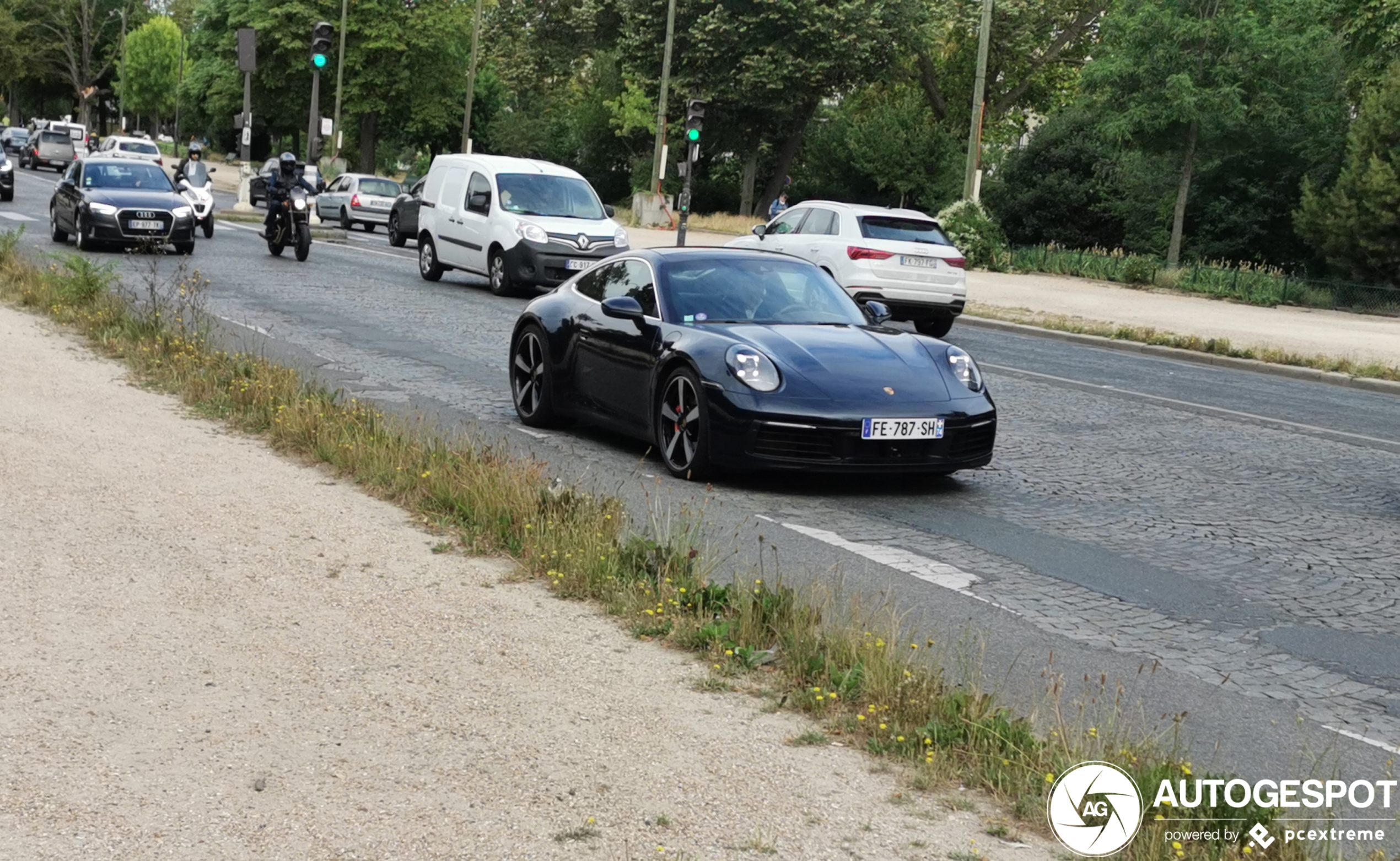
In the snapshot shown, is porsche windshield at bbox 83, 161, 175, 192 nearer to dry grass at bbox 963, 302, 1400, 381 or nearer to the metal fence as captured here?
dry grass at bbox 963, 302, 1400, 381

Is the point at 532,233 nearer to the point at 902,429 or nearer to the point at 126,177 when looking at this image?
the point at 126,177

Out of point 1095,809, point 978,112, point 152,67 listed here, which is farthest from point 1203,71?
point 152,67

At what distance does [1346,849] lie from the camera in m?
4.17

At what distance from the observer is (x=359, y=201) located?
43.2 m

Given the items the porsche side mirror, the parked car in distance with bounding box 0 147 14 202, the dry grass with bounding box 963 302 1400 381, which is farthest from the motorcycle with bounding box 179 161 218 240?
the porsche side mirror

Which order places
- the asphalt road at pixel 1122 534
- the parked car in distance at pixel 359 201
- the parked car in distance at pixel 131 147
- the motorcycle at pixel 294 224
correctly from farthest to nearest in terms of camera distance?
the parked car in distance at pixel 131 147 < the parked car in distance at pixel 359 201 < the motorcycle at pixel 294 224 < the asphalt road at pixel 1122 534

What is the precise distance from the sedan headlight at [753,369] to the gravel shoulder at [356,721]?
2444mm

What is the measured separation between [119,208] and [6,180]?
19.2 m

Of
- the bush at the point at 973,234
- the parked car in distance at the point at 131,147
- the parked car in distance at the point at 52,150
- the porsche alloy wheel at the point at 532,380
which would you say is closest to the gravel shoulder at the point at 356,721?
the porsche alloy wheel at the point at 532,380

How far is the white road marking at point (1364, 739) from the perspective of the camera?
5.31 meters

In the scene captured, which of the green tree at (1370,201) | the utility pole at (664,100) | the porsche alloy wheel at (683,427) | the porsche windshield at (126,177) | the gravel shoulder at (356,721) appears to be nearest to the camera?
the gravel shoulder at (356,721)

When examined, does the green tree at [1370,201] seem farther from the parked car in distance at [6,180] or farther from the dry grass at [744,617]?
the parked car in distance at [6,180]

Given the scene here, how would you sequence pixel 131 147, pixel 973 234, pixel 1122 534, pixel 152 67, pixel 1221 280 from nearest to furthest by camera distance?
pixel 1122 534 → pixel 1221 280 → pixel 973 234 → pixel 131 147 → pixel 152 67

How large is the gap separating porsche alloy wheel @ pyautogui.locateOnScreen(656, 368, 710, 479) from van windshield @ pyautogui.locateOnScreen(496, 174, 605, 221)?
15.2m
